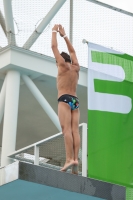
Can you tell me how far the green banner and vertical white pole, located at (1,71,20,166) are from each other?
2.03 m

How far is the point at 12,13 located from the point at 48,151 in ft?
12.6

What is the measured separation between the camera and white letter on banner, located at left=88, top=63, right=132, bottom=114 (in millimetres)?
18062

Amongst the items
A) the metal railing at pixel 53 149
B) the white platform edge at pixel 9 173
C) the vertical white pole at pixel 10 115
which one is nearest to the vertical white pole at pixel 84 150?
the metal railing at pixel 53 149

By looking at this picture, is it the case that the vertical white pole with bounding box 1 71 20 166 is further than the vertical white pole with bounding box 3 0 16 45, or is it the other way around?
the vertical white pole with bounding box 3 0 16 45

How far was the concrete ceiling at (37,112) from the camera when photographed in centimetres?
2038

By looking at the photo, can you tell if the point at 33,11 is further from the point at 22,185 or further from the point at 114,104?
the point at 22,185

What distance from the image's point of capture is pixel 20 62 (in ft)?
62.3

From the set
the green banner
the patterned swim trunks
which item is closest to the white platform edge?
the patterned swim trunks

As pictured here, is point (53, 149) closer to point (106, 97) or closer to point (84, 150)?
point (84, 150)

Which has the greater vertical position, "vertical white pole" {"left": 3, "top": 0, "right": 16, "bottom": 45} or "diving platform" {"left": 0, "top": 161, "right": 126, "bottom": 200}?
"vertical white pole" {"left": 3, "top": 0, "right": 16, "bottom": 45}

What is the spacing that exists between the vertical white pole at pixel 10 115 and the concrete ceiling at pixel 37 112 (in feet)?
3.29

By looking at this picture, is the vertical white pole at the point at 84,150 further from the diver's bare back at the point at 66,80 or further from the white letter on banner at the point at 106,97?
the diver's bare back at the point at 66,80

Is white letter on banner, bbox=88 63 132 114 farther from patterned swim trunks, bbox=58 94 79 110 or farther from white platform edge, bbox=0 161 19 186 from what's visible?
white platform edge, bbox=0 161 19 186

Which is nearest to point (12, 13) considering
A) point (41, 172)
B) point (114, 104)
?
point (114, 104)
